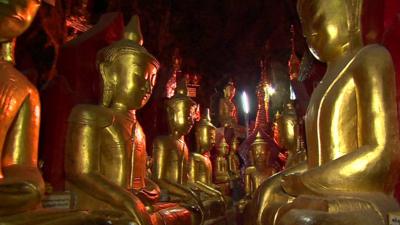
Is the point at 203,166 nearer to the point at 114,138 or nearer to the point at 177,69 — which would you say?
the point at 177,69

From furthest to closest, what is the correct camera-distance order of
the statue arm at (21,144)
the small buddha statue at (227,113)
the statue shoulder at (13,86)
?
the small buddha statue at (227,113), the statue shoulder at (13,86), the statue arm at (21,144)

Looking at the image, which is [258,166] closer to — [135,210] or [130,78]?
[130,78]

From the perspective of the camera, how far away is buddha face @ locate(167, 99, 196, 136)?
4504 mm

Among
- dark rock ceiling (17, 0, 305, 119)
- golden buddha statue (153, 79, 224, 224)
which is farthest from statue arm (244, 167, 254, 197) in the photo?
dark rock ceiling (17, 0, 305, 119)

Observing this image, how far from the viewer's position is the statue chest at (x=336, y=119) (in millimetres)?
1948

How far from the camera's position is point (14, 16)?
2.04 metres

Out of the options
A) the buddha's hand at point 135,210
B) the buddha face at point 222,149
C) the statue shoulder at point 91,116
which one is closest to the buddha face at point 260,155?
the buddha face at point 222,149

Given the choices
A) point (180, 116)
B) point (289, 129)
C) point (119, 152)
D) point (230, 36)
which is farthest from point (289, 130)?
point (230, 36)

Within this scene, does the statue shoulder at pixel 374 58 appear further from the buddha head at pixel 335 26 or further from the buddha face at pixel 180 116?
the buddha face at pixel 180 116

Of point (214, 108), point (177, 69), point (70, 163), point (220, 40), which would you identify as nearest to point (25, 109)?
point (70, 163)

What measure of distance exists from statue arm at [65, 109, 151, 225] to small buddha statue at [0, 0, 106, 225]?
60 centimetres

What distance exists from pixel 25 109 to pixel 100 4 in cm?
340

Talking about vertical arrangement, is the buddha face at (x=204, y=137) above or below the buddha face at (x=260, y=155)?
above

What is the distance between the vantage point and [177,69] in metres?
5.93
